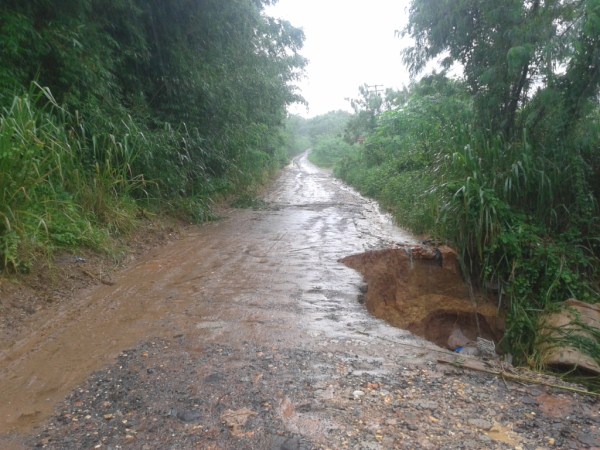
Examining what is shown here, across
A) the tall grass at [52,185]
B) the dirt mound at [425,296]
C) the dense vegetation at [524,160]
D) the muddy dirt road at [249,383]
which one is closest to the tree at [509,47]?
the dense vegetation at [524,160]

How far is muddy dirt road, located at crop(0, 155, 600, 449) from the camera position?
2.43 m

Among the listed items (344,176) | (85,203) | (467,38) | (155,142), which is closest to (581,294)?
(467,38)

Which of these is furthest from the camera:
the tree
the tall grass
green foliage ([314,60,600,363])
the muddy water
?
the tree

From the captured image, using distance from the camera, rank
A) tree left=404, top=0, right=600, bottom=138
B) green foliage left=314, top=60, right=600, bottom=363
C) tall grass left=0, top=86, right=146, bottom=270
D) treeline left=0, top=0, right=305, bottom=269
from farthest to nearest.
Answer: tree left=404, top=0, right=600, bottom=138, green foliage left=314, top=60, right=600, bottom=363, treeline left=0, top=0, right=305, bottom=269, tall grass left=0, top=86, right=146, bottom=270

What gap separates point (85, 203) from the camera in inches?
239

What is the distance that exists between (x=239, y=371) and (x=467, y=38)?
20.6 ft

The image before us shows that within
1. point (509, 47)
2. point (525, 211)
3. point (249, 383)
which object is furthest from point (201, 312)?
point (509, 47)

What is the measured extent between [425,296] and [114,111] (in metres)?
5.43

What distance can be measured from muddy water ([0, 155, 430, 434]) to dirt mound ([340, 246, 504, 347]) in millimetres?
476

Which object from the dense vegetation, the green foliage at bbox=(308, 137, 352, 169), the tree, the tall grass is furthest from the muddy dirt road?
the green foliage at bbox=(308, 137, 352, 169)

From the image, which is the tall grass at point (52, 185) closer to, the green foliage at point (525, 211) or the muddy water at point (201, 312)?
the muddy water at point (201, 312)

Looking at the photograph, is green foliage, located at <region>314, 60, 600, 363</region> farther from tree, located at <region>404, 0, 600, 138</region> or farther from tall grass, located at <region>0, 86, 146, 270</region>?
tall grass, located at <region>0, 86, 146, 270</region>

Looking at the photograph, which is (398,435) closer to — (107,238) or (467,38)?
(107,238)

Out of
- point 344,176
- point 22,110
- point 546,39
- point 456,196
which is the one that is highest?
point 546,39
